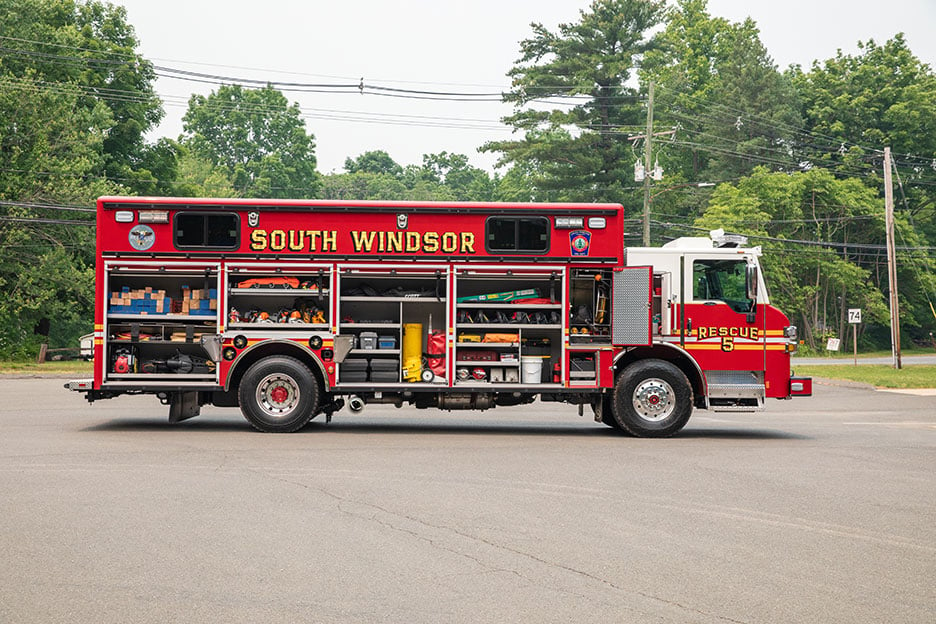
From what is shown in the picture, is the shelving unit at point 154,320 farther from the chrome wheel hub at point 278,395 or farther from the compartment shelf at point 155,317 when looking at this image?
the chrome wheel hub at point 278,395

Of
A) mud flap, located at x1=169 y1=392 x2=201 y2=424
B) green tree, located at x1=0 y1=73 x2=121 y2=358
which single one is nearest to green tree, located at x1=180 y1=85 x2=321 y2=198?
green tree, located at x1=0 y1=73 x2=121 y2=358

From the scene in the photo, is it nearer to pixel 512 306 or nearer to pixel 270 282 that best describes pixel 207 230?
pixel 270 282

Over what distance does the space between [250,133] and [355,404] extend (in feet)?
291

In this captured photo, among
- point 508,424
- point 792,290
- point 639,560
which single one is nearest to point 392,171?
point 792,290

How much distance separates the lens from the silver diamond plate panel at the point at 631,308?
47.8 ft

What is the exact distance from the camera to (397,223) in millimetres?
14719

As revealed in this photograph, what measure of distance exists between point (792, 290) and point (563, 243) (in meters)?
45.9

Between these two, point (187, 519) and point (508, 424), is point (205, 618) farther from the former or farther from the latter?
point (508, 424)

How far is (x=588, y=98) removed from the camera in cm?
5703

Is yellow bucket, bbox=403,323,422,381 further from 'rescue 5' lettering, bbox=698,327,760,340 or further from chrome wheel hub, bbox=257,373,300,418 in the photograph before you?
'rescue 5' lettering, bbox=698,327,760,340

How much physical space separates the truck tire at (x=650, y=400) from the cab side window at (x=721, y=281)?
4.15ft

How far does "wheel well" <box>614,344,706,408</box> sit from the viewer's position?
14.8 meters

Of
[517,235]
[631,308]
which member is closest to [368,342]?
[517,235]

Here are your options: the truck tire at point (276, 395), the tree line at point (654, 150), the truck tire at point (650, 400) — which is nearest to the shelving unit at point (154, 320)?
the truck tire at point (276, 395)
